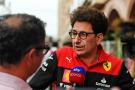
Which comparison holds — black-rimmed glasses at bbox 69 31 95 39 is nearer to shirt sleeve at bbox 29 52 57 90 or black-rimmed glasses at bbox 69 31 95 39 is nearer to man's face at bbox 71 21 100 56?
man's face at bbox 71 21 100 56

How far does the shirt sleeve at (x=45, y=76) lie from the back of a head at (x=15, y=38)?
148 centimetres

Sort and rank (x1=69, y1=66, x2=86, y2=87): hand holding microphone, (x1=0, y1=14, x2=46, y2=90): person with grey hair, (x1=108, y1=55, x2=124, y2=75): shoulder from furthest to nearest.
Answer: (x1=108, y1=55, x2=124, y2=75): shoulder
(x1=69, y1=66, x2=86, y2=87): hand holding microphone
(x1=0, y1=14, x2=46, y2=90): person with grey hair

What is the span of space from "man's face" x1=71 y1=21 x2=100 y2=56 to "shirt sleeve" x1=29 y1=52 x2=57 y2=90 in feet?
0.75

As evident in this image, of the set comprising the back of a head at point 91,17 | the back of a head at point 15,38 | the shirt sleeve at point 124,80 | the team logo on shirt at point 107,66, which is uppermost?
the back of a head at point 15,38

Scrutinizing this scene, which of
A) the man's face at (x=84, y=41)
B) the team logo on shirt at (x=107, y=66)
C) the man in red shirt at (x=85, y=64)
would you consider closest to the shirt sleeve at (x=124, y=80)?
the man in red shirt at (x=85, y=64)

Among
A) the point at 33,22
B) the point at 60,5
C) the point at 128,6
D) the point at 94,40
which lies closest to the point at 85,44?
the point at 94,40

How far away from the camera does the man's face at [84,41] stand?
4.32 meters

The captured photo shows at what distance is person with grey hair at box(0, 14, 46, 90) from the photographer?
9.27 feet

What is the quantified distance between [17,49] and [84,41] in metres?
1.57

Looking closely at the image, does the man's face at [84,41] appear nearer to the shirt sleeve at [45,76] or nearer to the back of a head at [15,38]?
the shirt sleeve at [45,76]

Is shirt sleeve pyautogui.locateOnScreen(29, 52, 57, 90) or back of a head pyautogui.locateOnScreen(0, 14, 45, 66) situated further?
shirt sleeve pyautogui.locateOnScreen(29, 52, 57, 90)

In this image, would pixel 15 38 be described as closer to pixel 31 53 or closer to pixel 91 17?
pixel 31 53

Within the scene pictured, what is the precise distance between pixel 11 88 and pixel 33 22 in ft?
1.25

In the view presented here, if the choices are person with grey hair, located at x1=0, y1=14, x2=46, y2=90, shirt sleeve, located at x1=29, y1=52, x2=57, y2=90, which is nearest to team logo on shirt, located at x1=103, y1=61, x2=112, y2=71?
shirt sleeve, located at x1=29, y1=52, x2=57, y2=90
